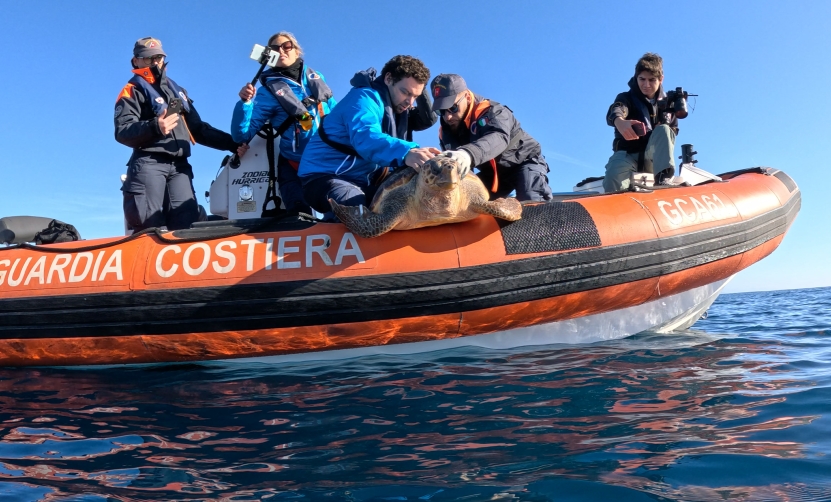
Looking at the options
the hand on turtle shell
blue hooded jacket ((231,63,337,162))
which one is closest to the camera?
blue hooded jacket ((231,63,337,162))

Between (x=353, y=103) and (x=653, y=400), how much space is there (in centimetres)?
236

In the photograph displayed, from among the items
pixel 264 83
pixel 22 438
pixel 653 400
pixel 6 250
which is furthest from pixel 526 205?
pixel 6 250

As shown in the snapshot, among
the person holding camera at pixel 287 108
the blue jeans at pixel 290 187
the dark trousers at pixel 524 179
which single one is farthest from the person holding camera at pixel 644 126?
the blue jeans at pixel 290 187

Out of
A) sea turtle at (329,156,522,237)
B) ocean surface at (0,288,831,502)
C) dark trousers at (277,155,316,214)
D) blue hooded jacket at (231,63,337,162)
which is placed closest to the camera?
ocean surface at (0,288,831,502)

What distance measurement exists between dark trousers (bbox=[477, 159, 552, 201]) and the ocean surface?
132 cm

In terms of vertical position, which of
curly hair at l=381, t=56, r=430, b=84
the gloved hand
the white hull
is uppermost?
curly hair at l=381, t=56, r=430, b=84

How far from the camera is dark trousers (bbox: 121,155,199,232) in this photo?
4.34m

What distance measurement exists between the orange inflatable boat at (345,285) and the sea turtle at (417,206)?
0.10 m

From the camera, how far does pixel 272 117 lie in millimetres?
4457

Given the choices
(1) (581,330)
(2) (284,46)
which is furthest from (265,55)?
(1) (581,330)

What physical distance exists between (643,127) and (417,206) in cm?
237

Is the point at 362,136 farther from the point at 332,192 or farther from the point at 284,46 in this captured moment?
the point at 284,46

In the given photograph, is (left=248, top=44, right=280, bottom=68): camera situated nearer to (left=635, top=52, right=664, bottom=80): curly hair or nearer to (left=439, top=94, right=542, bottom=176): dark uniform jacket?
(left=439, top=94, right=542, bottom=176): dark uniform jacket

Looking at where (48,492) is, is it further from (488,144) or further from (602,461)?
(488,144)
